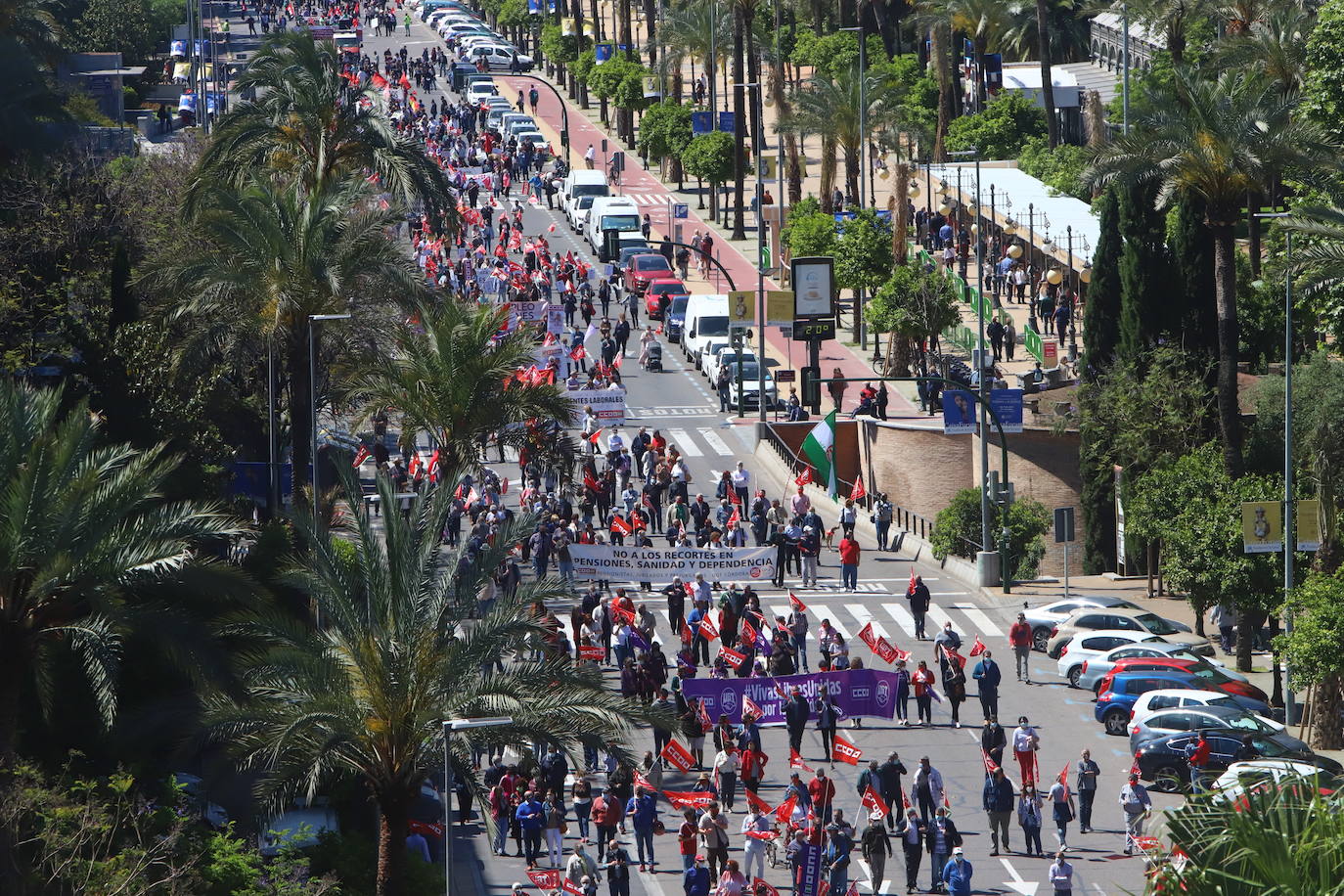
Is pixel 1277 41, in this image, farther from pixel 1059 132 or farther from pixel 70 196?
pixel 70 196

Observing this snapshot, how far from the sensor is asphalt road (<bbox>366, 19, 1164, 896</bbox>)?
92.9ft

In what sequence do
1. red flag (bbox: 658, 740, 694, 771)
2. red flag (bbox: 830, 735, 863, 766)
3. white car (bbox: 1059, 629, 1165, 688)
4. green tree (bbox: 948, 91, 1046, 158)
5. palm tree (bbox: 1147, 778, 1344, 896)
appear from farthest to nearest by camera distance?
green tree (bbox: 948, 91, 1046, 158)
white car (bbox: 1059, 629, 1165, 688)
red flag (bbox: 658, 740, 694, 771)
red flag (bbox: 830, 735, 863, 766)
palm tree (bbox: 1147, 778, 1344, 896)

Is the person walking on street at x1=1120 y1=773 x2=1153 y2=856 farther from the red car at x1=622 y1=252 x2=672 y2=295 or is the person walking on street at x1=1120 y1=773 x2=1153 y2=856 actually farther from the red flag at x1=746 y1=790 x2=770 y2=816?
the red car at x1=622 y1=252 x2=672 y2=295

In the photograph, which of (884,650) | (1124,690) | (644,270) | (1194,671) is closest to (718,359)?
(644,270)

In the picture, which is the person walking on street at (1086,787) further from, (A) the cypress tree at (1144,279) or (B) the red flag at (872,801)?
(A) the cypress tree at (1144,279)

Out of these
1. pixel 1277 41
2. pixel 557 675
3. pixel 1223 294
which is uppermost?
pixel 1277 41

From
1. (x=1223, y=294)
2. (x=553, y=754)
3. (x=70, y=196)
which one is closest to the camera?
(x=553, y=754)

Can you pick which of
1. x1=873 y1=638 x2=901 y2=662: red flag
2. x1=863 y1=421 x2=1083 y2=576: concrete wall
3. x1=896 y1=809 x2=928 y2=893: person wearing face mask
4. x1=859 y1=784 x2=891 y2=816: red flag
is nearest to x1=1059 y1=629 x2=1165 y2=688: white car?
x1=873 y1=638 x2=901 y2=662: red flag

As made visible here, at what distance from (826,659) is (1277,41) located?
2936 cm

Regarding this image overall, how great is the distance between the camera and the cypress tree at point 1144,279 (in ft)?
159

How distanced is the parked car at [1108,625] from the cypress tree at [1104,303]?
11.7 m

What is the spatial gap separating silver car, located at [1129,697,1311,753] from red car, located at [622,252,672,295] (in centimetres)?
3680

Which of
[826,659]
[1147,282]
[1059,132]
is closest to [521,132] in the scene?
[1059,132]

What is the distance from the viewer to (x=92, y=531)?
23.8 meters
